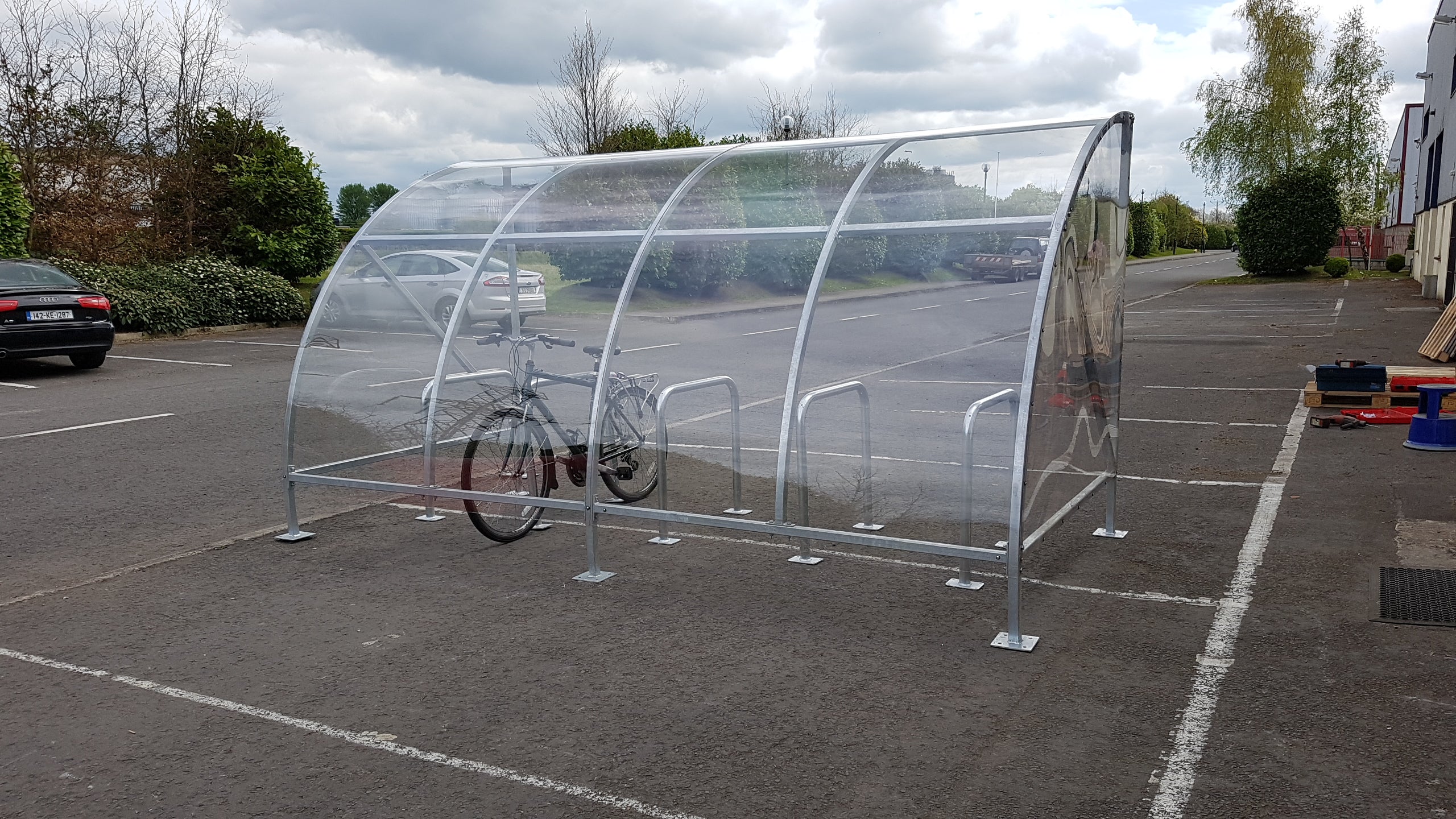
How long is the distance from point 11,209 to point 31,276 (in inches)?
235

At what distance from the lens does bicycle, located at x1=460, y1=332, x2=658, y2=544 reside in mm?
6219

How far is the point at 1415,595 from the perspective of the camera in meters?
5.23

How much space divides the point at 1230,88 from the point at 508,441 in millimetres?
44044

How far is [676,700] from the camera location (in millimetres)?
4234

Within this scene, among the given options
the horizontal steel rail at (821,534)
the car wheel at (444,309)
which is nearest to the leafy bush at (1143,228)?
the car wheel at (444,309)

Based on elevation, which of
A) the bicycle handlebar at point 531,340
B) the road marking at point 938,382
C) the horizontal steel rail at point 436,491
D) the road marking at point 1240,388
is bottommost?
the road marking at point 1240,388

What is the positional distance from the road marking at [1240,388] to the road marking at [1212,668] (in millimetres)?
5423

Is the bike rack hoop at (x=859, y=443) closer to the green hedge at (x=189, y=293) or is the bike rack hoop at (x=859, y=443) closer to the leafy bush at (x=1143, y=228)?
the green hedge at (x=189, y=293)

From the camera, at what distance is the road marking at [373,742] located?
11.4ft

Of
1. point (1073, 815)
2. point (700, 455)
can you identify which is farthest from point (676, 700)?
point (700, 455)

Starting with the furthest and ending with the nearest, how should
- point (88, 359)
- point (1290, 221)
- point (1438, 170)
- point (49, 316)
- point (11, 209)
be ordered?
point (1290, 221), point (1438, 170), point (11, 209), point (88, 359), point (49, 316)

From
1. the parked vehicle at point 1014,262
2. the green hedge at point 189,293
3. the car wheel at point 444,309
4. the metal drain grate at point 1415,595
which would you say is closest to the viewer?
the metal drain grate at point 1415,595

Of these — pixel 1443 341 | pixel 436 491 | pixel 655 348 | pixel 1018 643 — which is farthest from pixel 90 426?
pixel 1443 341

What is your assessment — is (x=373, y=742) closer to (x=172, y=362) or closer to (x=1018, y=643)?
(x=1018, y=643)
